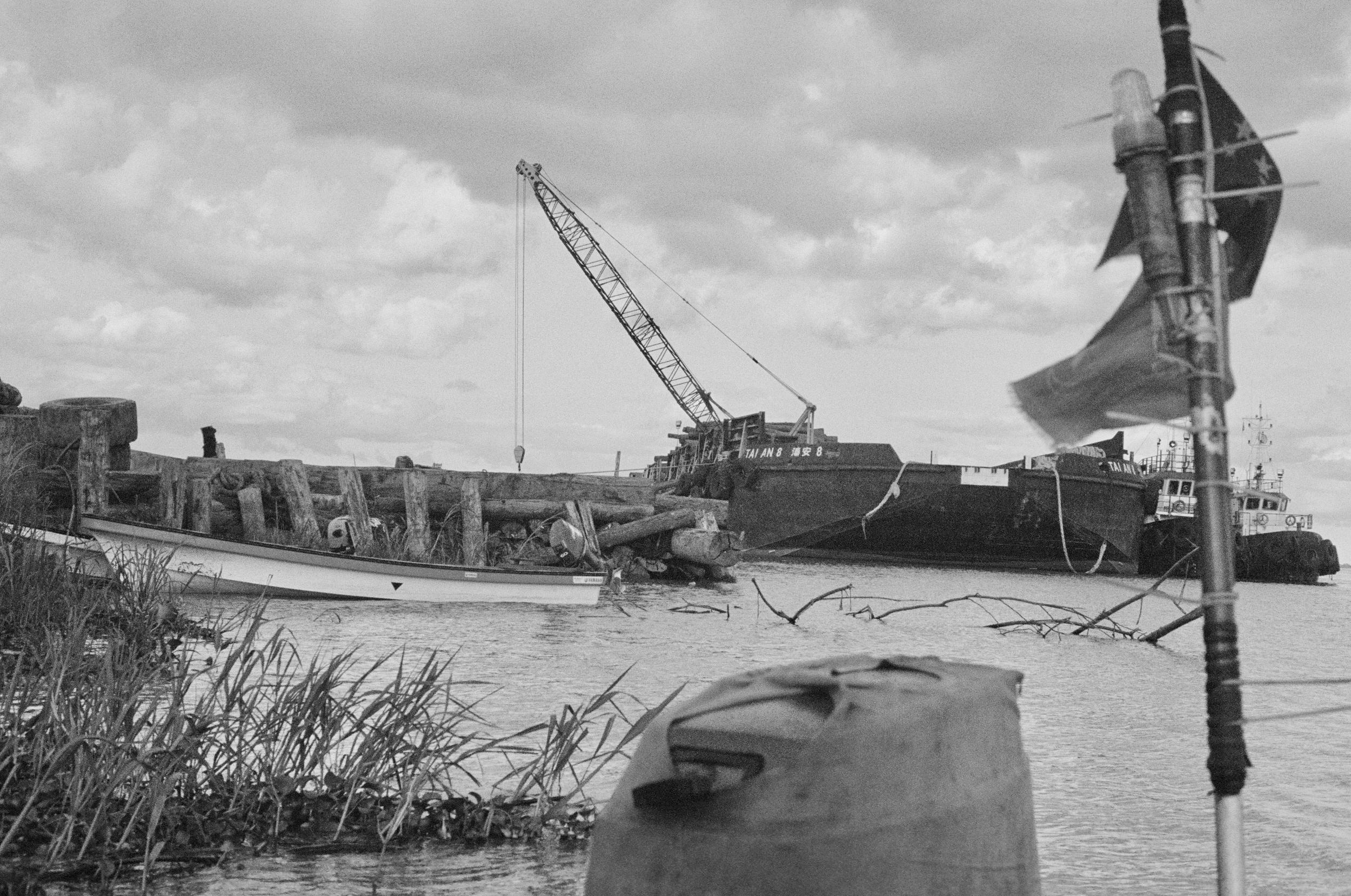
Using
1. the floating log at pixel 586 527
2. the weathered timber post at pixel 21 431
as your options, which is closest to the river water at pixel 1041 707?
the floating log at pixel 586 527

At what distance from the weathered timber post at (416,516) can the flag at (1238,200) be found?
15990mm

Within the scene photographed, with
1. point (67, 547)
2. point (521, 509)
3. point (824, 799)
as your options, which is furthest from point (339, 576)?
point (824, 799)

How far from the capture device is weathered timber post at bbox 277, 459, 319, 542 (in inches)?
686

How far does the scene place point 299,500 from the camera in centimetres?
1756

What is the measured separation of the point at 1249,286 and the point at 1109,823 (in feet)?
13.1

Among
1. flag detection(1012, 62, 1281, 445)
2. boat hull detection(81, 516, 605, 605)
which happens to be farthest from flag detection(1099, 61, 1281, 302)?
boat hull detection(81, 516, 605, 605)

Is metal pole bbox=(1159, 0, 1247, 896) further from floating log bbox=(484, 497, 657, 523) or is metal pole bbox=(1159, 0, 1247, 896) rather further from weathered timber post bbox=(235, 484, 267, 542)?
floating log bbox=(484, 497, 657, 523)

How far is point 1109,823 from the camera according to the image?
6.31 m

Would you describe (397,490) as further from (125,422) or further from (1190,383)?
(1190,383)

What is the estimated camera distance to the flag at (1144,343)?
296 centimetres

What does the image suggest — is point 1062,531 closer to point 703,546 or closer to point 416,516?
point 416,516

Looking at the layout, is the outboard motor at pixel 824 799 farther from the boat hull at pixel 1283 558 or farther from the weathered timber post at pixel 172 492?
the boat hull at pixel 1283 558

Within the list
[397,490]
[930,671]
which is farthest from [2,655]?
[397,490]

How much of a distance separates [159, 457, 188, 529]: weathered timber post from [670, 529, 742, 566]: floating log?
9157mm
